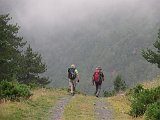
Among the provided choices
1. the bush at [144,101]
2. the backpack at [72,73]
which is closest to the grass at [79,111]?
the bush at [144,101]

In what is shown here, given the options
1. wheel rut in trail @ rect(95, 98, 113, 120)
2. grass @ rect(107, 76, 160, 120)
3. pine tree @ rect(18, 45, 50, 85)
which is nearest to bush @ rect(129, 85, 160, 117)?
grass @ rect(107, 76, 160, 120)

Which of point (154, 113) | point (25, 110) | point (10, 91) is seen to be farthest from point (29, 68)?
point (154, 113)

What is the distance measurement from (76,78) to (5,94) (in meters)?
10.6

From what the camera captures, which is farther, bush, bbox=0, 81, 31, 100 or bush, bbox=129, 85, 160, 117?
bush, bbox=0, 81, 31, 100

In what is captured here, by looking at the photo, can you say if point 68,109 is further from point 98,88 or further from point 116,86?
point 116,86

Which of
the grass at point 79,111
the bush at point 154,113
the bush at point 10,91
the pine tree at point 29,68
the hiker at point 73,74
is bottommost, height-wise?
the bush at point 154,113

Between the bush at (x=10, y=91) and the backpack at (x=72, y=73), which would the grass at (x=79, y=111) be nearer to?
the bush at (x=10, y=91)

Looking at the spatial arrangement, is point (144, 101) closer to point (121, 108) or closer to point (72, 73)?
point (121, 108)

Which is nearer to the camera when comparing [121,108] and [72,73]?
[121,108]

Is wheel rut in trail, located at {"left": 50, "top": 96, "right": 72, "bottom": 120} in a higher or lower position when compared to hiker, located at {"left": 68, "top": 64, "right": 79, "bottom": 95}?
lower

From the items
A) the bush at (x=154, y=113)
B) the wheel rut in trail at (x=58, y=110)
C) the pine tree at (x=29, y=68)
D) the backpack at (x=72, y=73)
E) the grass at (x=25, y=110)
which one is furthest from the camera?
the pine tree at (x=29, y=68)

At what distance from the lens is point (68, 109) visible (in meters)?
22.3

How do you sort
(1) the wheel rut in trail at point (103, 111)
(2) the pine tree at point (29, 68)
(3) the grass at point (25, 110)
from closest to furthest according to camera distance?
(3) the grass at point (25, 110) → (1) the wheel rut in trail at point (103, 111) → (2) the pine tree at point (29, 68)

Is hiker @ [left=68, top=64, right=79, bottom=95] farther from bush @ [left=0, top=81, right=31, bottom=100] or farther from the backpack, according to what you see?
bush @ [left=0, top=81, right=31, bottom=100]
